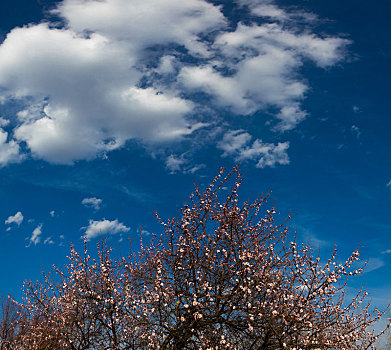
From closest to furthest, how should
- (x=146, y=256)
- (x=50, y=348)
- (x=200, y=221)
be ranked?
(x=200, y=221) → (x=146, y=256) → (x=50, y=348)

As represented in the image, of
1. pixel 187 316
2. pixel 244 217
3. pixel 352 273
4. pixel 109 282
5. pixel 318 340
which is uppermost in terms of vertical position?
pixel 244 217

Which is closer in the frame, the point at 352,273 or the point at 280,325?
the point at 280,325

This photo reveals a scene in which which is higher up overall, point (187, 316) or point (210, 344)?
point (187, 316)

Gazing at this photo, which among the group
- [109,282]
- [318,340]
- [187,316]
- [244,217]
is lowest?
[318,340]

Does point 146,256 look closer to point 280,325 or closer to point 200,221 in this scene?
point 200,221

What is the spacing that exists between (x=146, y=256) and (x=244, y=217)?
4.34 meters

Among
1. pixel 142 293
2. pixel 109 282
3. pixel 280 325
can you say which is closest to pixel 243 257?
pixel 280 325

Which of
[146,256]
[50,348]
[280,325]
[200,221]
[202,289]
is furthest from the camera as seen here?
[50,348]

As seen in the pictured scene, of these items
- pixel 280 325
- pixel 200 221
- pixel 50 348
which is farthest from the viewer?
pixel 50 348

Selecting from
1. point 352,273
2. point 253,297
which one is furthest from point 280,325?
point 352,273

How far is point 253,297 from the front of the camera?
41.8ft

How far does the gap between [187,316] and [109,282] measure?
4.75 meters

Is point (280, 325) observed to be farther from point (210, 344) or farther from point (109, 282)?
point (109, 282)

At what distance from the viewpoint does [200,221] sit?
1444cm
